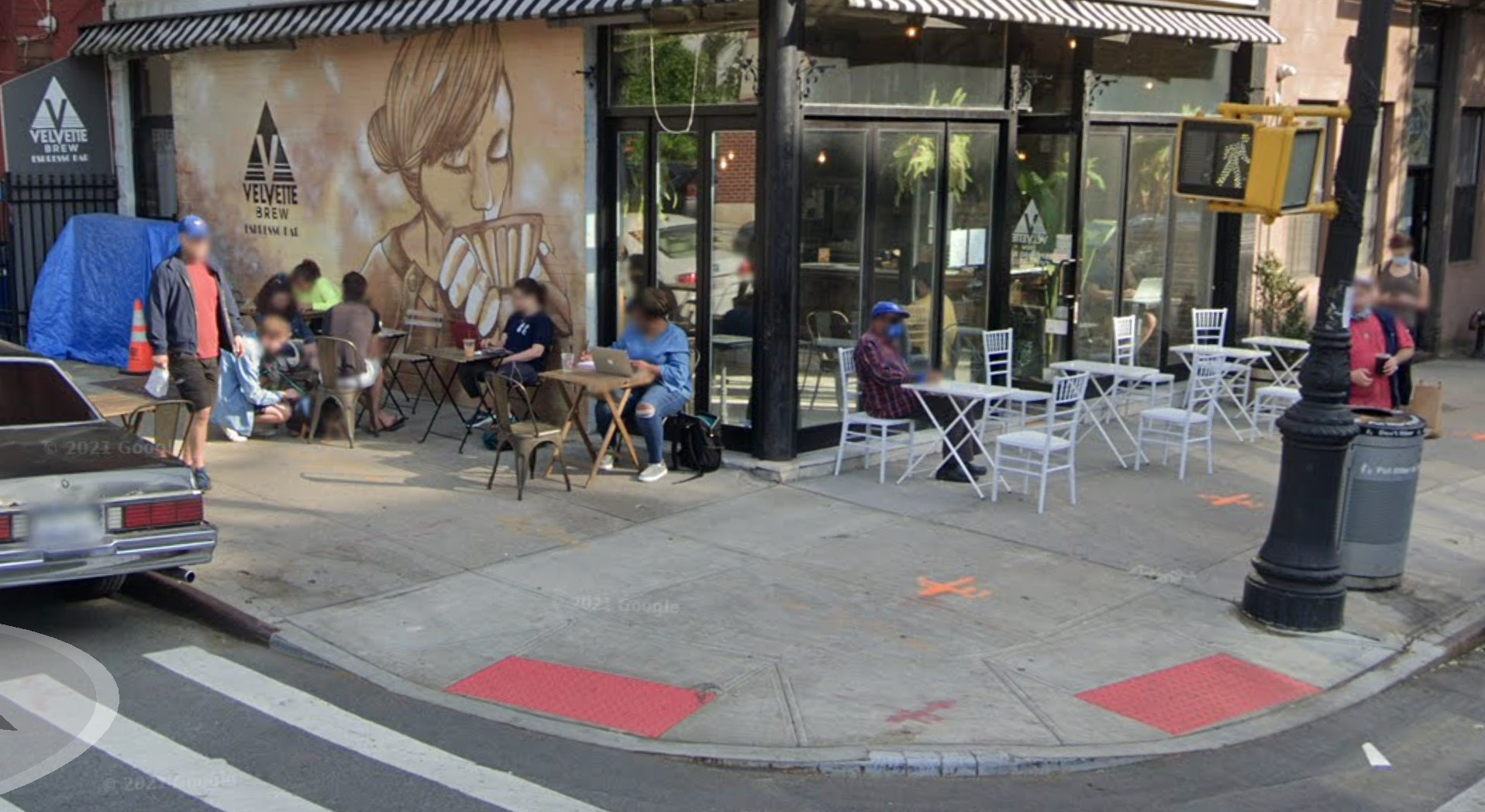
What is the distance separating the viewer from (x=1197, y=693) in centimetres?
709

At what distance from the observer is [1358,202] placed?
779cm

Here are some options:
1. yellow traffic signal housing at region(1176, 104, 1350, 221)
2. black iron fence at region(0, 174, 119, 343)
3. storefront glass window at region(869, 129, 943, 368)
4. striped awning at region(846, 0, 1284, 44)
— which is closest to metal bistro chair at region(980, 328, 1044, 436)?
storefront glass window at region(869, 129, 943, 368)

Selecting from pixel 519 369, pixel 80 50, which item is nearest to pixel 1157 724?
pixel 519 369

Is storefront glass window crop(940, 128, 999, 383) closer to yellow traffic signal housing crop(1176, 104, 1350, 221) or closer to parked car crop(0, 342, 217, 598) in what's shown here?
yellow traffic signal housing crop(1176, 104, 1350, 221)

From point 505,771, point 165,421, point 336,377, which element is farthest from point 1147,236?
point 505,771

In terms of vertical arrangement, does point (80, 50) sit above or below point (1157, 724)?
above

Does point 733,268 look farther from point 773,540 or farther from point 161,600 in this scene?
point 161,600

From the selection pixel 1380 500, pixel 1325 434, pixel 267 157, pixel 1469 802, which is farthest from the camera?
pixel 267 157

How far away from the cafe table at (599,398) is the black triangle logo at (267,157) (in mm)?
5355

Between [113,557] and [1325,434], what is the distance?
6411mm

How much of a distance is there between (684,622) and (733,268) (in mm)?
4148

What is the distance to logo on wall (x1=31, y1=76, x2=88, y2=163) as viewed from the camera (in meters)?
16.7

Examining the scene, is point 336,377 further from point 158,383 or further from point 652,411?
point 652,411

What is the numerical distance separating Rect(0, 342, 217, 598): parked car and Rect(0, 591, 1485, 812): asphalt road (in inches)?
22.2
